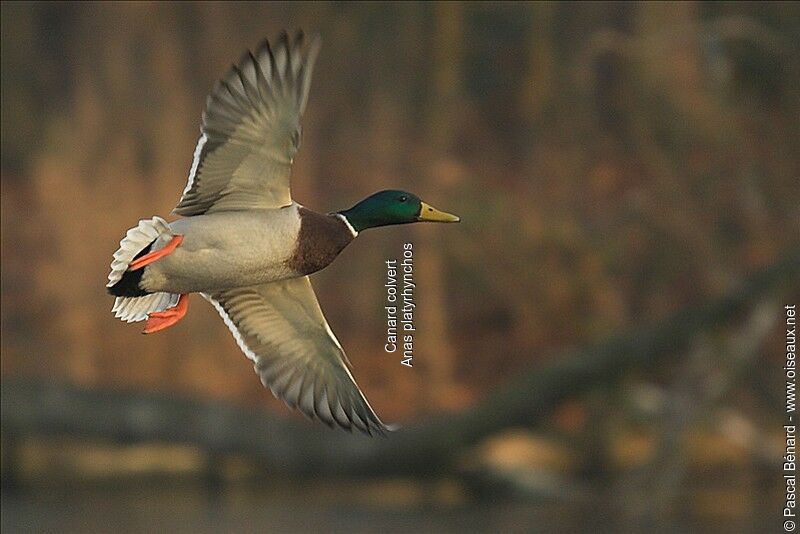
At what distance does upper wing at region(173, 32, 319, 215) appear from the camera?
217 cm

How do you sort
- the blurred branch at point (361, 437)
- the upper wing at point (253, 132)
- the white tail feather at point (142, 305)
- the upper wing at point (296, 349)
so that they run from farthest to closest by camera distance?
the blurred branch at point (361, 437), the upper wing at point (296, 349), the white tail feather at point (142, 305), the upper wing at point (253, 132)

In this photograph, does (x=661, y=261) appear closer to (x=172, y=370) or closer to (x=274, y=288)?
(x=172, y=370)

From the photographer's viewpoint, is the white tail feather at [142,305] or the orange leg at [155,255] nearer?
the orange leg at [155,255]

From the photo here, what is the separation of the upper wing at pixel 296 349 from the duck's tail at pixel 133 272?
228 mm

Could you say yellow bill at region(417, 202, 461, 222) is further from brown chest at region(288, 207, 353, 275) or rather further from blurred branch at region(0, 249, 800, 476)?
blurred branch at region(0, 249, 800, 476)

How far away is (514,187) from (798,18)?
1.51 m

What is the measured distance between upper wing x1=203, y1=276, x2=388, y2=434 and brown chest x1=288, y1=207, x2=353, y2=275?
0.26 m

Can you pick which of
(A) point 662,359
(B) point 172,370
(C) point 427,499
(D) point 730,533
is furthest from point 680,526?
(B) point 172,370

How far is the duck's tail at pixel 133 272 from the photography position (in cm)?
219

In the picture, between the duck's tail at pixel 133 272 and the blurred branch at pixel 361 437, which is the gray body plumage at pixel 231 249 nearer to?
the duck's tail at pixel 133 272

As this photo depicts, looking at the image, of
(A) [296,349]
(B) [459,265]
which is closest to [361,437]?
(B) [459,265]

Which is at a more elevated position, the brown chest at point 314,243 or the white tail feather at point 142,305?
the brown chest at point 314,243

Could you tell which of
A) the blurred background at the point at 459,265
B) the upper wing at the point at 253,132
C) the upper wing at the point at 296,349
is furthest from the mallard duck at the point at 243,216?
the blurred background at the point at 459,265

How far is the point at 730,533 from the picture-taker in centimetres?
545
